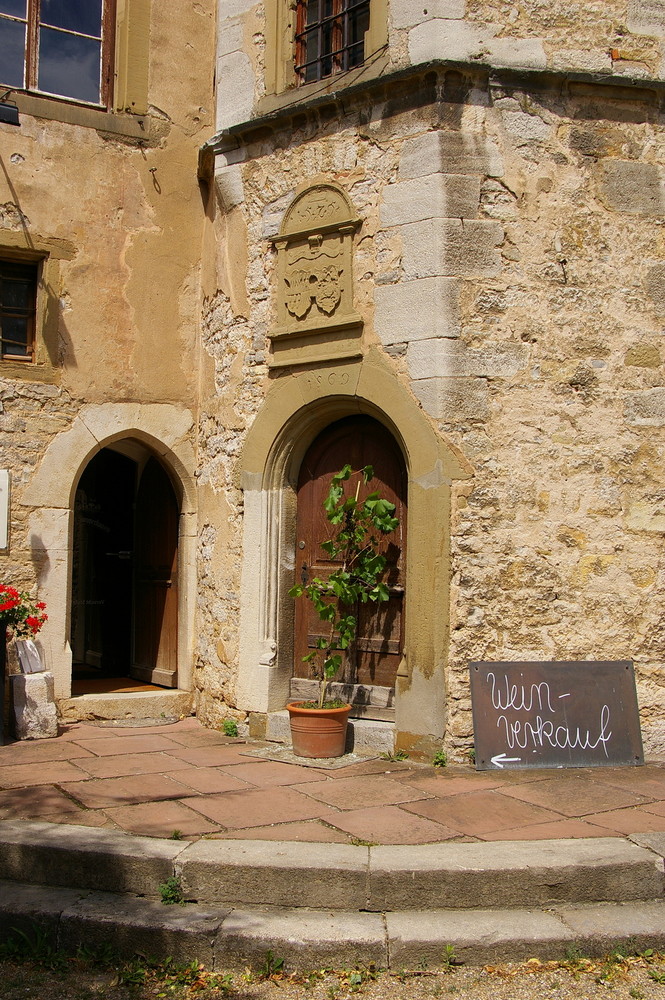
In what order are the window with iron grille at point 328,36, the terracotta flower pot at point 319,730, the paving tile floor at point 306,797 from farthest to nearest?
the window with iron grille at point 328,36
the terracotta flower pot at point 319,730
the paving tile floor at point 306,797

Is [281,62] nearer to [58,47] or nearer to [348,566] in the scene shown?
[58,47]

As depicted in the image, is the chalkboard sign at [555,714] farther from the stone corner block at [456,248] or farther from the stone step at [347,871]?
the stone corner block at [456,248]

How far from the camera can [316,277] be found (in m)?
6.52

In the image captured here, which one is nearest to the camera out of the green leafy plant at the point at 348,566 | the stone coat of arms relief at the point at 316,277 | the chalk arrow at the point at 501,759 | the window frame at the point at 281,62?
the chalk arrow at the point at 501,759

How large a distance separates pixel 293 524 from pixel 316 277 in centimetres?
173

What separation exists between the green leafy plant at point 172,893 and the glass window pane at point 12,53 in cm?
597

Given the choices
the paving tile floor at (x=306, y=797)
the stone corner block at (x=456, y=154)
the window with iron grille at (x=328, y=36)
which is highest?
the window with iron grille at (x=328, y=36)

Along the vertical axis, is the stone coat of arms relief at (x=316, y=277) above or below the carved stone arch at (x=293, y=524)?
above

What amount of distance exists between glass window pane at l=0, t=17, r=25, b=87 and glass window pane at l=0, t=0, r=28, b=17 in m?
0.07

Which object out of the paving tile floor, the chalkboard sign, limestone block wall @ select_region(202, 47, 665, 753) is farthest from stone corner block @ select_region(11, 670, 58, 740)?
the chalkboard sign

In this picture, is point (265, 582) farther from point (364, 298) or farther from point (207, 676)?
point (364, 298)

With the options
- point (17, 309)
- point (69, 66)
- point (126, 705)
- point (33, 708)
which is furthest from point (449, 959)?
point (69, 66)

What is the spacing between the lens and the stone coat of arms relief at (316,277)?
6371 mm

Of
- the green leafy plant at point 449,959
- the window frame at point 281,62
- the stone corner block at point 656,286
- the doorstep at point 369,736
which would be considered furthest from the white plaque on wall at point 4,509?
the stone corner block at point 656,286
